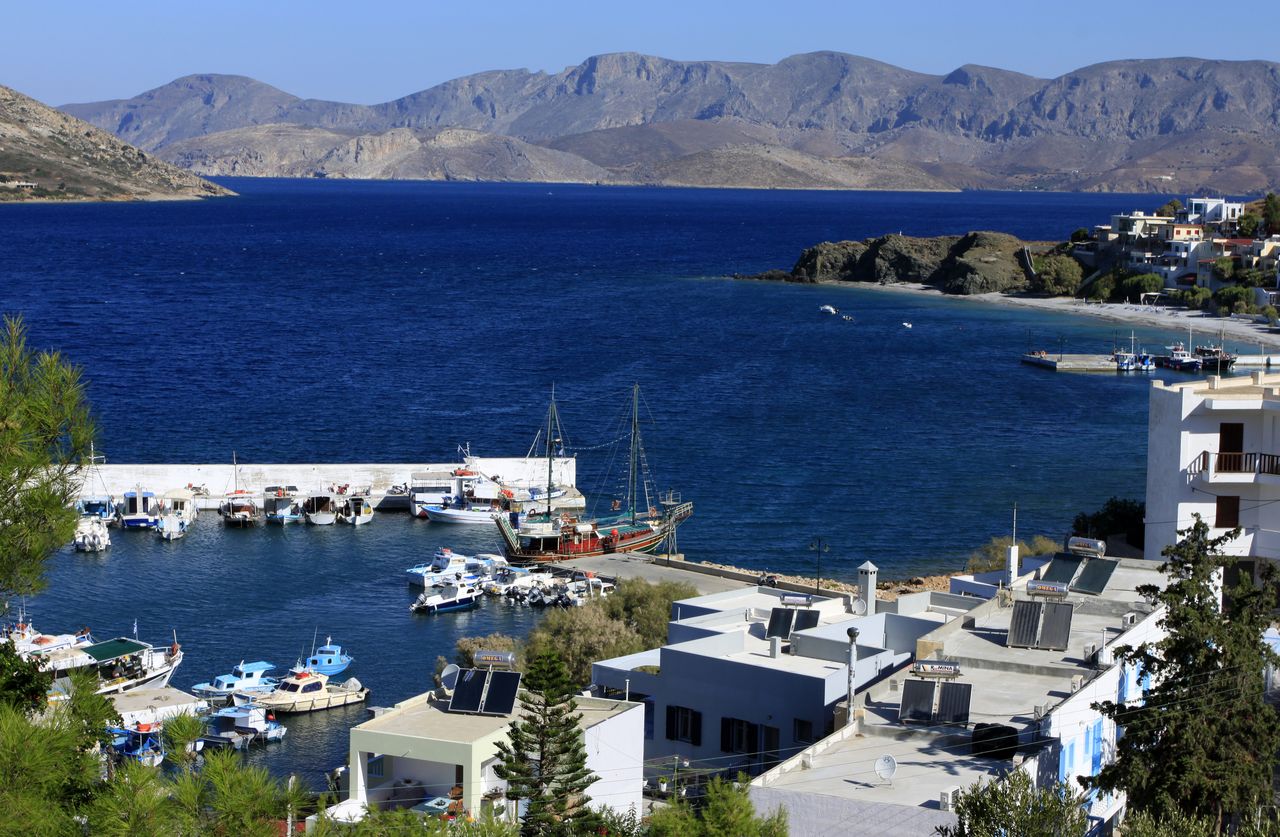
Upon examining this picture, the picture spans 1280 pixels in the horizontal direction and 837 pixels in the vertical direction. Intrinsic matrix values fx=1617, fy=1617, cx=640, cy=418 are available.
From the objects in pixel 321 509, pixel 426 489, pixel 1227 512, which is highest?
pixel 1227 512

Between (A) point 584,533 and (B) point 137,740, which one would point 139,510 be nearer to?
(A) point 584,533

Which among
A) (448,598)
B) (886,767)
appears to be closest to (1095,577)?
(886,767)

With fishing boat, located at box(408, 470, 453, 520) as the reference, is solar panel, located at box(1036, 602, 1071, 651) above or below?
above

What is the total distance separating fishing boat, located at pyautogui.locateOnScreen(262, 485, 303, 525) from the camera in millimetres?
35500

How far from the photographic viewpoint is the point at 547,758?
11195 mm

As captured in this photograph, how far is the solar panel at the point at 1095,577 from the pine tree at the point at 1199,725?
169 inches

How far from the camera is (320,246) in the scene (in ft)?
433

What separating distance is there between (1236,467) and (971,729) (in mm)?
8964

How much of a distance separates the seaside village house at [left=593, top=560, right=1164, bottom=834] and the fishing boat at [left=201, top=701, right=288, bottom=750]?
6.20 metres

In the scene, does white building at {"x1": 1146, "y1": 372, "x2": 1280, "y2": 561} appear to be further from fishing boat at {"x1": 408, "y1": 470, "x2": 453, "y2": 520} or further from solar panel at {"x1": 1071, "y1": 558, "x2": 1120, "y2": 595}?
fishing boat at {"x1": 408, "y1": 470, "x2": 453, "y2": 520}

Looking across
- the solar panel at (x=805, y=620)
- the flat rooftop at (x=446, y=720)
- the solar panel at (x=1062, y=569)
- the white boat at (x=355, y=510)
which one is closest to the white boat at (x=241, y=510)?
the white boat at (x=355, y=510)

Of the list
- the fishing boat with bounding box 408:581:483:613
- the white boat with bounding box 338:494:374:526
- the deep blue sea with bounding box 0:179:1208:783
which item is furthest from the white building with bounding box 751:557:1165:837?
the white boat with bounding box 338:494:374:526

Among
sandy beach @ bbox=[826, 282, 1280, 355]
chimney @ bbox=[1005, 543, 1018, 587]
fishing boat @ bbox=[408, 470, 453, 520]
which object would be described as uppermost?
sandy beach @ bbox=[826, 282, 1280, 355]

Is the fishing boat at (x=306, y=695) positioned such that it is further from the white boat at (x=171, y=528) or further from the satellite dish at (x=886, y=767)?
the satellite dish at (x=886, y=767)
